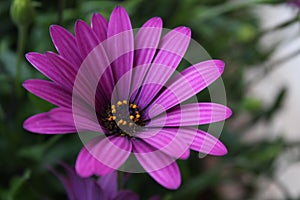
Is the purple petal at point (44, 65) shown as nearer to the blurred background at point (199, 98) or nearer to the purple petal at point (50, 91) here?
the purple petal at point (50, 91)

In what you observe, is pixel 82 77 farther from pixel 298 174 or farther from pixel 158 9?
pixel 298 174

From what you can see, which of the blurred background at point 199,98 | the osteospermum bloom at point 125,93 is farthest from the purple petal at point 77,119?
the blurred background at point 199,98

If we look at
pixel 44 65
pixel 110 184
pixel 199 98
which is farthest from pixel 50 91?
pixel 199 98

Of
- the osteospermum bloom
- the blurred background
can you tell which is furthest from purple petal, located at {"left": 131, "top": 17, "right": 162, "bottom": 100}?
the blurred background

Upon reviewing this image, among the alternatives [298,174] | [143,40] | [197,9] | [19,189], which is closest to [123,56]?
[143,40]

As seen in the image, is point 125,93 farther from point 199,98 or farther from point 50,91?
point 199,98
